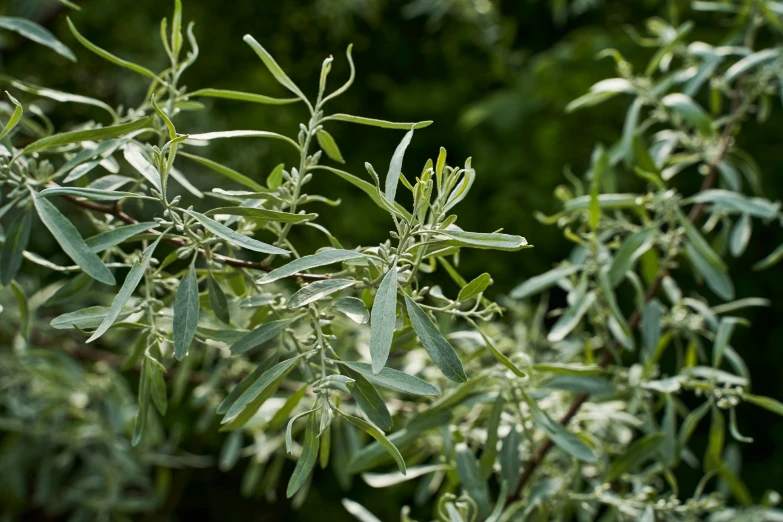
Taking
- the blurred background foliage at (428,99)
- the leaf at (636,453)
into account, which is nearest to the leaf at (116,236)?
the leaf at (636,453)

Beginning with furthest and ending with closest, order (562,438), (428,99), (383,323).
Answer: (428,99) < (562,438) < (383,323)

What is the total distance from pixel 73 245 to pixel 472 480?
17.5 inches

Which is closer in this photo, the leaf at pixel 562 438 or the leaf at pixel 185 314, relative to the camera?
the leaf at pixel 185 314

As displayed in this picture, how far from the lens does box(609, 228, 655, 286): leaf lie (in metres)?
0.85

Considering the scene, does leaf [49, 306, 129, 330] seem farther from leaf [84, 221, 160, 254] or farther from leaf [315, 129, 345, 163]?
leaf [315, 129, 345, 163]

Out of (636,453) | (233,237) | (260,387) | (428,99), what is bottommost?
(636,453)

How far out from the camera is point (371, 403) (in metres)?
0.58

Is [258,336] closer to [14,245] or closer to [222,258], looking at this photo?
[222,258]

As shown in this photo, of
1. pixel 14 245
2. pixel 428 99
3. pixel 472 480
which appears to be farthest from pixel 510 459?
pixel 428 99

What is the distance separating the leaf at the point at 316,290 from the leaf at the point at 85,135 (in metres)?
0.21

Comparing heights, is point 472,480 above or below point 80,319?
below

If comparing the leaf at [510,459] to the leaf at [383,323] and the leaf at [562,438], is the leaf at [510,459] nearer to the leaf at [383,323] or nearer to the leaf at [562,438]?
the leaf at [562,438]

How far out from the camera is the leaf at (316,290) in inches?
20.7

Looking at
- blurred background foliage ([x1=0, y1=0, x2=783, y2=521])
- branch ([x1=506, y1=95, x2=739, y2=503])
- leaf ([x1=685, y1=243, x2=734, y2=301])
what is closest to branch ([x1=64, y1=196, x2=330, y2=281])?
branch ([x1=506, y1=95, x2=739, y2=503])
